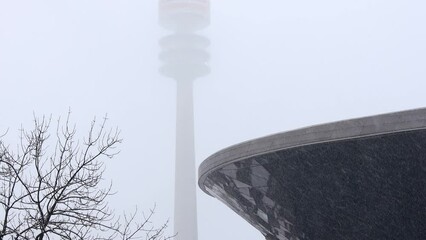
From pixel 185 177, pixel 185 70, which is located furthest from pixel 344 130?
pixel 185 70

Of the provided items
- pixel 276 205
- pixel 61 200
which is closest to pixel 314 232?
pixel 276 205

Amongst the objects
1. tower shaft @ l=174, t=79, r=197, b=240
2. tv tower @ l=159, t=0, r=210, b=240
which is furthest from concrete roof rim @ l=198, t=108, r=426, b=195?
tv tower @ l=159, t=0, r=210, b=240

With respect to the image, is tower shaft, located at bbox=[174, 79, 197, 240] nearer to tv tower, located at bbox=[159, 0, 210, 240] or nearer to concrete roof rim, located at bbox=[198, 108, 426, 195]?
tv tower, located at bbox=[159, 0, 210, 240]

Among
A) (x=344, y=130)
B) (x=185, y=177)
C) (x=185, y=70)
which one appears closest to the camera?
(x=344, y=130)

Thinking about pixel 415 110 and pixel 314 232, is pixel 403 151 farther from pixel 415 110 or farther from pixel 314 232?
pixel 314 232

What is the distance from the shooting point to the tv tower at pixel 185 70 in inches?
4916

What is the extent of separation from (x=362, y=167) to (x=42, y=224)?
7249 millimetres

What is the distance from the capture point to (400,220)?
16562 mm

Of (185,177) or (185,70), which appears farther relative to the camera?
(185,70)

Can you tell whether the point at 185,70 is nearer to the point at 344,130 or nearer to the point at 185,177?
the point at 185,177

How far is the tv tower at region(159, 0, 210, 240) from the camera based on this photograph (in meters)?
125

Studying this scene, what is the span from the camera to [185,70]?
5290 inches

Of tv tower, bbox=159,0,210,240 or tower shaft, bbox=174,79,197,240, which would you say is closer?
tower shaft, bbox=174,79,197,240

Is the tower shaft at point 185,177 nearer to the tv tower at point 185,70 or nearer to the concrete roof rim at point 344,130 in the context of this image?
the tv tower at point 185,70
